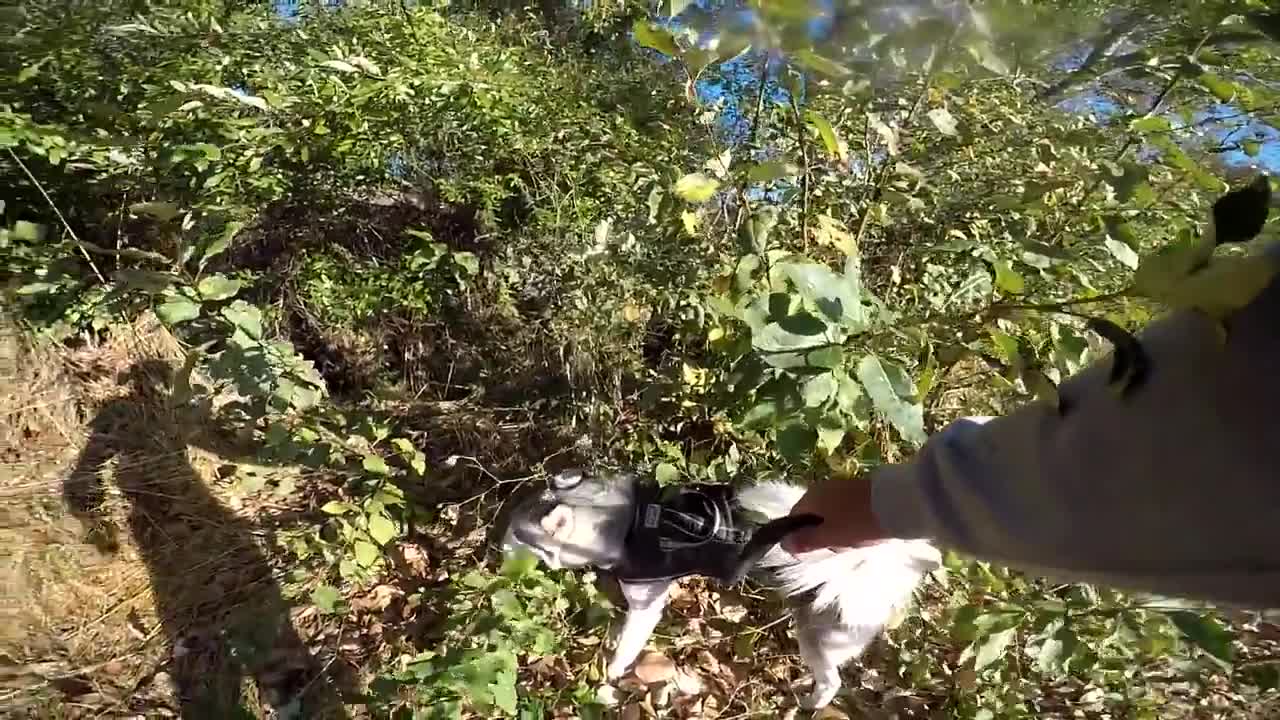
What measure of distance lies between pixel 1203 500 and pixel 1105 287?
1.33 metres

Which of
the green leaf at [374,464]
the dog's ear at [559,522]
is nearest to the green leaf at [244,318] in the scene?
the green leaf at [374,464]

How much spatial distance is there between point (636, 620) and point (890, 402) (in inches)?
43.1

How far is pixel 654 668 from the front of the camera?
6.82 feet

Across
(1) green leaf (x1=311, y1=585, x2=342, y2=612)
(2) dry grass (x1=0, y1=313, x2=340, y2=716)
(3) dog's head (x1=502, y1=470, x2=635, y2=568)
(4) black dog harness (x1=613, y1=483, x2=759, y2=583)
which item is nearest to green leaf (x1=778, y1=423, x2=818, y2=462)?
(4) black dog harness (x1=613, y1=483, x2=759, y2=583)

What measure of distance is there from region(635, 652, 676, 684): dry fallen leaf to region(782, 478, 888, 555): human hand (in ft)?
3.39

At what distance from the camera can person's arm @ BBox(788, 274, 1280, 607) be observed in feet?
1.90

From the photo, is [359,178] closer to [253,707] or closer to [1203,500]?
[253,707]

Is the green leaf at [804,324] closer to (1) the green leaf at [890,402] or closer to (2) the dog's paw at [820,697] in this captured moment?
(1) the green leaf at [890,402]

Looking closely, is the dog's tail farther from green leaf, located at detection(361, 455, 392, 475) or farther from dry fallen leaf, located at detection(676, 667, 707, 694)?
green leaf, located at detection(361, 455, 392, 475)

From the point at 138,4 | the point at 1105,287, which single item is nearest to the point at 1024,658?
the point at 1105,287

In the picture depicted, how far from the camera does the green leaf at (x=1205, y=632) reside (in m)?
1.20

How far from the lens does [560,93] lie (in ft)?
8.03

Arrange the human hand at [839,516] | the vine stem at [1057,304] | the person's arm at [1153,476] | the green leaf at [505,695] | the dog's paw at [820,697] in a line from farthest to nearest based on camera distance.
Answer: the dog's paw at [820,697], the green leaf at [505,695], the human hand at [839,516], the vine stem at [1057,304], the person's arm at [1153,476]

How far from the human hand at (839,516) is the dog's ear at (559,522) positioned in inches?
23.6
